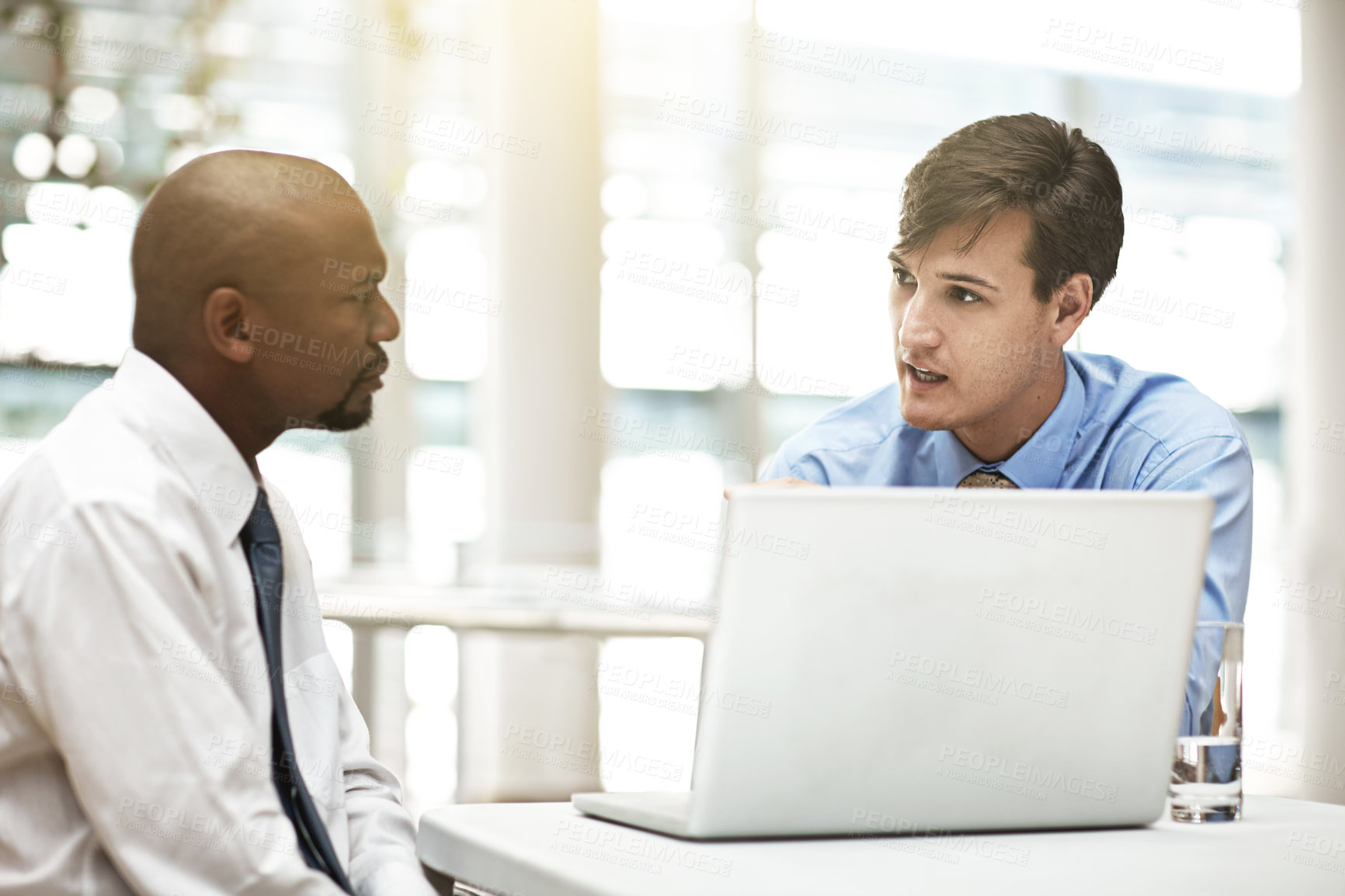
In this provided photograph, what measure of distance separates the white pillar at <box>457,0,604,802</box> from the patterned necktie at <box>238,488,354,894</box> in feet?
7.46

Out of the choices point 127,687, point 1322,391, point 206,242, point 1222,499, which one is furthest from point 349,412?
point 1322,391

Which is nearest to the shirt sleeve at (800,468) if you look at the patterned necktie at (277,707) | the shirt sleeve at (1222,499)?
the shirt sleeve at (1222,499)

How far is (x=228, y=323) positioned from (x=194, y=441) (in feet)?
0.34

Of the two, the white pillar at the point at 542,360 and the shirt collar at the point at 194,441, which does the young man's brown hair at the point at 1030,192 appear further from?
the white pillar at the point at 542,360

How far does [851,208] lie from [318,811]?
340 cm

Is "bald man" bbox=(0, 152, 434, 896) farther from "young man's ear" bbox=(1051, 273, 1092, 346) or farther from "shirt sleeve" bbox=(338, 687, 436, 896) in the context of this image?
"young man's ear" bbox=(1051, 273, 1092, 346)

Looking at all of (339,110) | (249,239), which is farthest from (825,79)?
(249,239)

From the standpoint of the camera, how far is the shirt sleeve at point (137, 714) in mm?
888

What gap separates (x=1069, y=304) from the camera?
5.92 feet

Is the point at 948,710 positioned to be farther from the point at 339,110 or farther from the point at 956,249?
the point at 339,110

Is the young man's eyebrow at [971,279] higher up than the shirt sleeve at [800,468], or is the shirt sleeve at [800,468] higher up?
the young man's eyebrow at [971,279]

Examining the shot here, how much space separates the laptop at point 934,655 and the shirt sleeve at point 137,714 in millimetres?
289

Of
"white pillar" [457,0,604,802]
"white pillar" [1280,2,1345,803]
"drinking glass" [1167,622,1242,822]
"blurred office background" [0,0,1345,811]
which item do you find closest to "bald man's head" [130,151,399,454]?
"drinking glass" [1167,622,1242,822]

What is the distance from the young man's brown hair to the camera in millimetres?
1717
